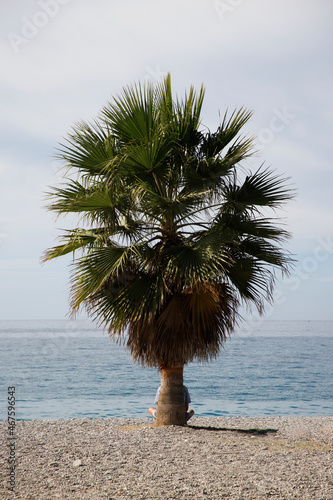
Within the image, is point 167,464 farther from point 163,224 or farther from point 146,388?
point 146,388

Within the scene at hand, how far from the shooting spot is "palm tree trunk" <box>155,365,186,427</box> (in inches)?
329

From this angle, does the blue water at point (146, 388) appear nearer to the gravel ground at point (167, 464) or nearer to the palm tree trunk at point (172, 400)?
the palm tree trunk at point (172, 400)

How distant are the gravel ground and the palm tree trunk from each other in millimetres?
281

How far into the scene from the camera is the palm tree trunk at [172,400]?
27.5ft

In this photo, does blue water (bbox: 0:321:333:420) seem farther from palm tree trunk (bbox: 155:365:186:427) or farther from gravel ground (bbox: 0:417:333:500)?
gravel ground (bbox: 0:417:333:500)

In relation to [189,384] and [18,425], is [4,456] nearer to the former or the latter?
[18,425]

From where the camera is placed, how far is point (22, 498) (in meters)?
4.57

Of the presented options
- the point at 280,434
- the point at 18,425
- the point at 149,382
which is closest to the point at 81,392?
the point at 149,382

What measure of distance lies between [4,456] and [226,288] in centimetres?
449

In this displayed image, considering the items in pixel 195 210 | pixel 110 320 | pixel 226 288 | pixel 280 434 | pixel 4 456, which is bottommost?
pixel 280 434

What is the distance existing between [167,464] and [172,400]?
8.97ft

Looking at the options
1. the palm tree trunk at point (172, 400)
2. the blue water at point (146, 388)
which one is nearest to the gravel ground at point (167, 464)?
the palm tree trunk at point (172, 400)

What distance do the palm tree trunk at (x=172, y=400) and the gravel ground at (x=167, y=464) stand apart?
0.92 ft

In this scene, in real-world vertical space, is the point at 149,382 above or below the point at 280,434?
below
